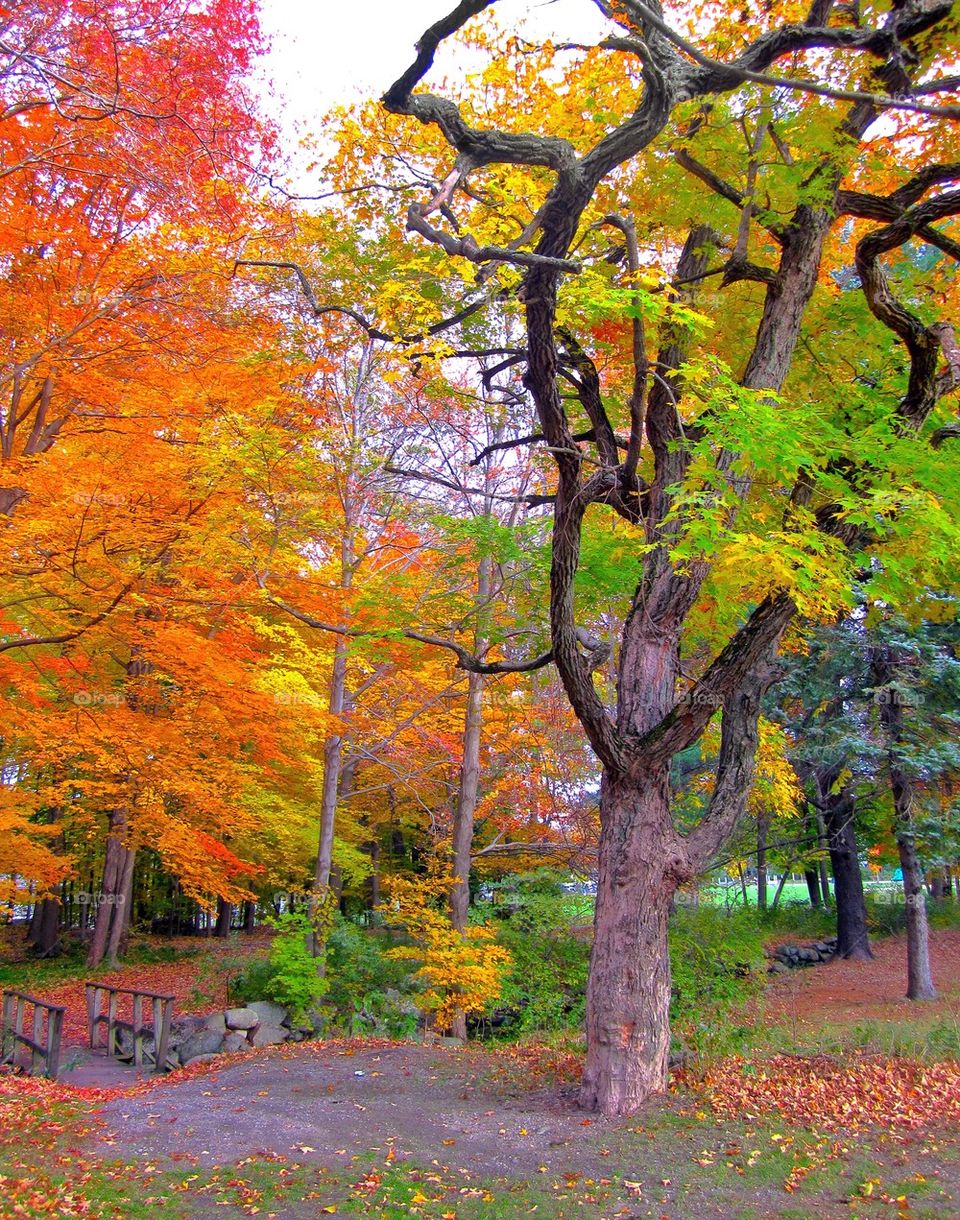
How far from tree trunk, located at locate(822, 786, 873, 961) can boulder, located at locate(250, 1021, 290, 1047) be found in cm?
1242

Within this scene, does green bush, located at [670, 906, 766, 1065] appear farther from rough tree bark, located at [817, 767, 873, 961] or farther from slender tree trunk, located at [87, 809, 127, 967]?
slender tree trunk, located at [87, 809, 127, 967]

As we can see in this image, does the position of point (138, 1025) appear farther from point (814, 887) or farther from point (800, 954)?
point (814, 887)

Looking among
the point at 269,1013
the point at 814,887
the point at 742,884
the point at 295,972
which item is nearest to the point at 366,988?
the point at 295,972

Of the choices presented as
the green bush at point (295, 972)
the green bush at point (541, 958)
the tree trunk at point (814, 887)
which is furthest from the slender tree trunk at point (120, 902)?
the tree trunk at point (814, 887)

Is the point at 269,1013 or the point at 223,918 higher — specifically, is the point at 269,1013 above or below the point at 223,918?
above

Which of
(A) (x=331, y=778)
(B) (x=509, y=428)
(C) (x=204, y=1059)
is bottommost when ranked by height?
(C) (x=204, y=1059)

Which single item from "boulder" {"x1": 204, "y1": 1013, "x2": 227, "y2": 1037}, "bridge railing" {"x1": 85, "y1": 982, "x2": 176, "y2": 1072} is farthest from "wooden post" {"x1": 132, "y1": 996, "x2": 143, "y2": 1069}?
"boulder" {"x1": 204, "y1": 1013, "x2": 227, "y2": 1037}

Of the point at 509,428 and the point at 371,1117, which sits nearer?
the point at 371,1117

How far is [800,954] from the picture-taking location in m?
20.0

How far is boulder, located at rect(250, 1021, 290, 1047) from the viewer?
11055 millimetres

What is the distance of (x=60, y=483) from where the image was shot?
8930mm

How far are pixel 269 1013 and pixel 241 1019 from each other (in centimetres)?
48

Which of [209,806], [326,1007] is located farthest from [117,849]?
[326,1007]

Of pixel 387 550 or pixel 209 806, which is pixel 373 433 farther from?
pixel 209 806
